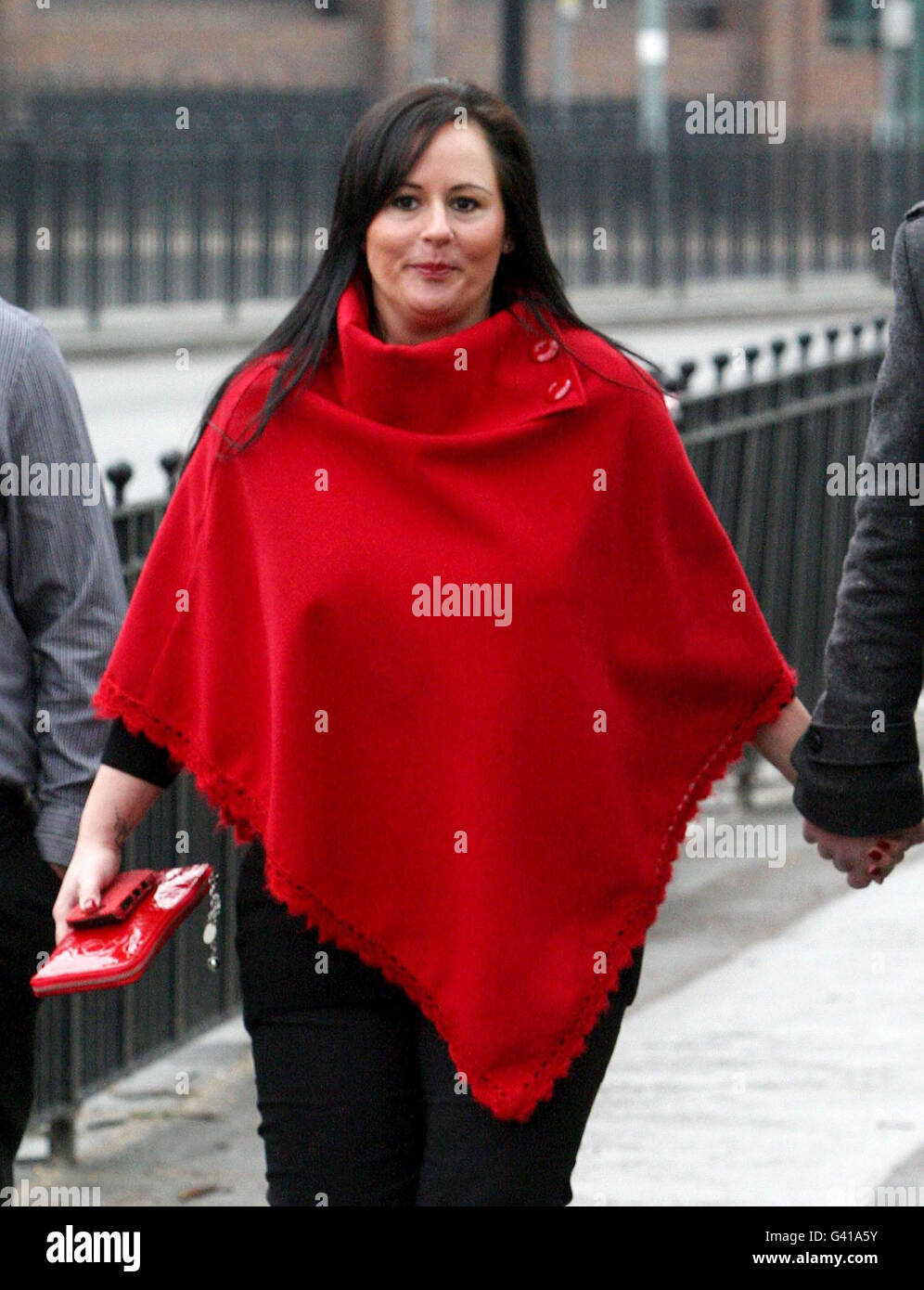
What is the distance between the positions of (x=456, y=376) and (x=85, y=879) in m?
0.81

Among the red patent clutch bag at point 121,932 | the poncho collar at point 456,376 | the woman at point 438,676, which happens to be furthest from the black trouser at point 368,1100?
the poncho collar at point 456,376

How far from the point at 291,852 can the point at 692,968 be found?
319 cm

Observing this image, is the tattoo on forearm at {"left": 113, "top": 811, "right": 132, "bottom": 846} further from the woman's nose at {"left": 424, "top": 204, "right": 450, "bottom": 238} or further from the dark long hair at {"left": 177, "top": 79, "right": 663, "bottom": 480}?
the woman's nose at {"left": 424, "top": 204, "right": 450, "bottom": 238}

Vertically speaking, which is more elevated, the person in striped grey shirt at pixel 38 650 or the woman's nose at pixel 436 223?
the woman's nose at pixel 436 223

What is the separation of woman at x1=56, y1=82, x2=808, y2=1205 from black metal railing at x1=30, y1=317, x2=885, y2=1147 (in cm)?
144

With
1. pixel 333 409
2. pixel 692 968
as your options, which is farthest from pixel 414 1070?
pixel 692 968

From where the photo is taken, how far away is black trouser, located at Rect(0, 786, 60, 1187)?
3.50 meters

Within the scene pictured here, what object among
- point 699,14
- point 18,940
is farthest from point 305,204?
point 699,14

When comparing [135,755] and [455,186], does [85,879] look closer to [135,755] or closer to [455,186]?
[135,755]

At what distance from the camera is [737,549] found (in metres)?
7.40

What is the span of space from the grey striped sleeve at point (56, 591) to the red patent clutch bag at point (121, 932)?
25 cm

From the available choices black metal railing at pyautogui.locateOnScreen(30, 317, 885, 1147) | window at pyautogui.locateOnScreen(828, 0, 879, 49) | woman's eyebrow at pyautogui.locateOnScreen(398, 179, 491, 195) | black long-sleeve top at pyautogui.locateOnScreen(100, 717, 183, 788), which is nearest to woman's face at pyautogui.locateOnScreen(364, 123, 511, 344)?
woman's eyebrow at pyautogui.locateOnScreen(398, 179, 491, 195)

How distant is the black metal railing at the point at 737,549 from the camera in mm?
5051

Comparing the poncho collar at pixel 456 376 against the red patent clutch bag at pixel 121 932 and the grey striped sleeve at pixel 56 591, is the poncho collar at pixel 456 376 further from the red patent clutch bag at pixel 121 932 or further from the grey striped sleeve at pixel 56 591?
Result: the red patent clutch bag at pixel 121 932
